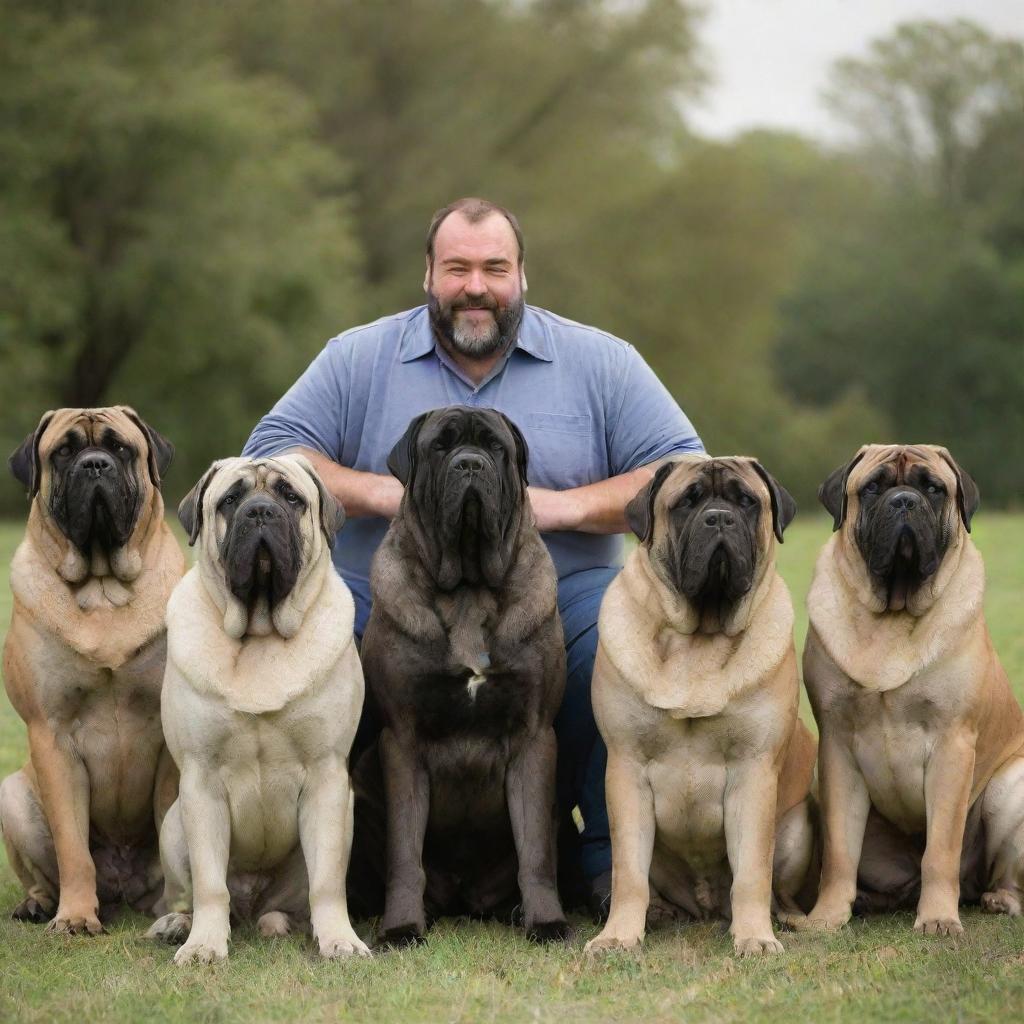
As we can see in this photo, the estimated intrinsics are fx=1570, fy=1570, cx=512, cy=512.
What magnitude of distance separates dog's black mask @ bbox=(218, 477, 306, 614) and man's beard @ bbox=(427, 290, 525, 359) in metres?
1.33

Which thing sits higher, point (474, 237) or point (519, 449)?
point (474, 237)

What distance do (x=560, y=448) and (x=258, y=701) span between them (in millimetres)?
1682

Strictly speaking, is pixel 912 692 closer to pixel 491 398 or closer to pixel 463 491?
pixel 463 491

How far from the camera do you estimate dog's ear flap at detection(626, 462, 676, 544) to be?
461 cm

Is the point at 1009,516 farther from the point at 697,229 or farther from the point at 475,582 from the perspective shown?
the point at 475,582

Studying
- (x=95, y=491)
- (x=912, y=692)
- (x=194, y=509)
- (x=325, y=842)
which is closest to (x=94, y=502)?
(x=95, y=491)

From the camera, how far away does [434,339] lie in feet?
18.6

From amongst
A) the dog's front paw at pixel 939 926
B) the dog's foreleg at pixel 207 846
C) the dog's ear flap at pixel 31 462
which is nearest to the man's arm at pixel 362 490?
the dog's ear flap at pixel 31 462

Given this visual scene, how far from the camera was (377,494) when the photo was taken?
17.5ft

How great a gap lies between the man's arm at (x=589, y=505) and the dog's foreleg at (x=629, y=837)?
1020mm

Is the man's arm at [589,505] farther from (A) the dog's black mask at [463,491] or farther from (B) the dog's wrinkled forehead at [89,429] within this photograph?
(B) the dog's wrinkled forehead at [89,429]

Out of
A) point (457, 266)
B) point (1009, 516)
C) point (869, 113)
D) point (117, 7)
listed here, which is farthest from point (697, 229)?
point (457, 266)

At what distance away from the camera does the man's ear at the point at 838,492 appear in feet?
15.4

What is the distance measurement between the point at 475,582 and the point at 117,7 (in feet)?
72.7
